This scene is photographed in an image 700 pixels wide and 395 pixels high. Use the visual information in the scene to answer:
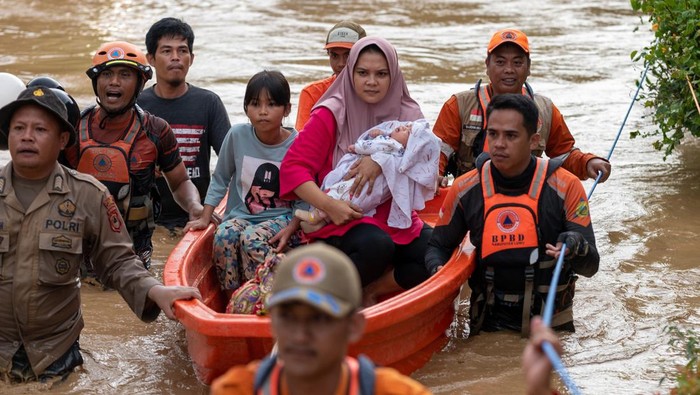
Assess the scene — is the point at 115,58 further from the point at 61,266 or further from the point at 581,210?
the point at 581,210

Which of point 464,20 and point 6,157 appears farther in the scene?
point 464,20

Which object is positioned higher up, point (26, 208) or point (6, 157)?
point (26, 208)

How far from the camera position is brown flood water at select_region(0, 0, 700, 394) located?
604 cm

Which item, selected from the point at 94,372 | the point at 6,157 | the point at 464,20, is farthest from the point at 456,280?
the point at 464,20

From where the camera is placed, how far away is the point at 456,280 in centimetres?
591

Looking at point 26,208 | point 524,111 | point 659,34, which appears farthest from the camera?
point 659,34

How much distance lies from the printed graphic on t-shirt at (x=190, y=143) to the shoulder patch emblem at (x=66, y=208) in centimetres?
274

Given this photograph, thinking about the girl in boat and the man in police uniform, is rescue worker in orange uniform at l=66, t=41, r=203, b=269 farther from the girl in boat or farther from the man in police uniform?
the man in police uniform

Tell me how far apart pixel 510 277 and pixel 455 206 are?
49cm

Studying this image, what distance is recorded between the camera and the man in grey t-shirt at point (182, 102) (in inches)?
316

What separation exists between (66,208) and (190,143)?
283 cm

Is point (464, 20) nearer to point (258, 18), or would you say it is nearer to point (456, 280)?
point (258, 18)

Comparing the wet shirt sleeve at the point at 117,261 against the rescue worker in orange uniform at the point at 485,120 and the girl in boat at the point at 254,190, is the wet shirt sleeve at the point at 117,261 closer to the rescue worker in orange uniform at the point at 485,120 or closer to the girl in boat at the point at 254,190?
the girl in boat at the point at 254,190

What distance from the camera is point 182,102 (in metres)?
8.13
